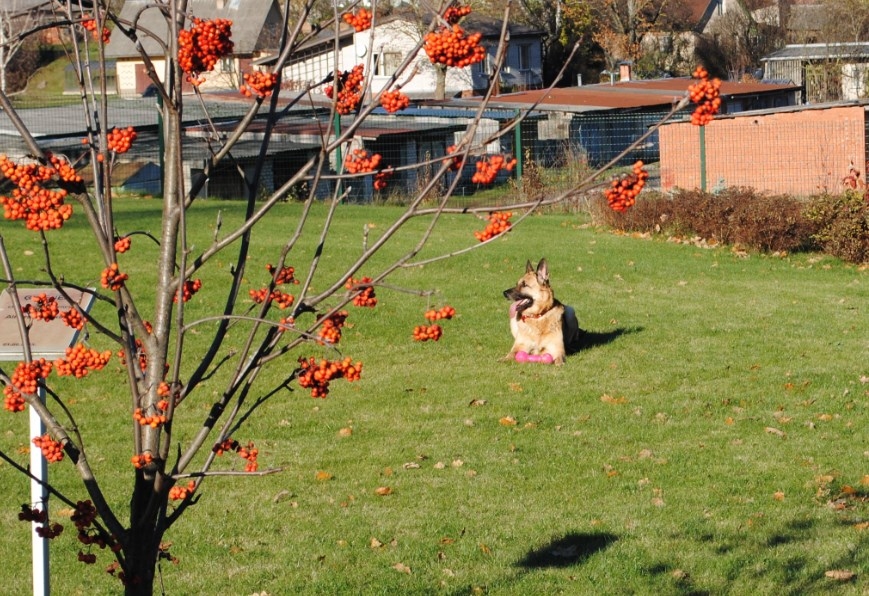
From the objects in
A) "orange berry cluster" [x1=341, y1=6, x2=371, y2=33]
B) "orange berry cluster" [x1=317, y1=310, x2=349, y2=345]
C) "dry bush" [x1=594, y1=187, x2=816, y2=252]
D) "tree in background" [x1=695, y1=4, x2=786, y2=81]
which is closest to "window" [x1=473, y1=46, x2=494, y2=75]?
"orange berry cluster" [x1=341, y1=6, x2=371, y2=33]

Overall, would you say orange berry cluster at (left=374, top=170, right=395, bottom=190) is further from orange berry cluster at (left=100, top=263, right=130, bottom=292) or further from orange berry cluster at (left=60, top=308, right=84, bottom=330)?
orange berry cluster at (left=60, top=308, right=84, bottom=330)

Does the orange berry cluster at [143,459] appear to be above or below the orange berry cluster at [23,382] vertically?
below

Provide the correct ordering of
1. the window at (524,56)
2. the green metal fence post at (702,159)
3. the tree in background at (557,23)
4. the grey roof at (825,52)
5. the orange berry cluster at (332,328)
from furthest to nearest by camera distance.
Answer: the tree in background at (557,23) → the window at (524,56) → the grey roof at (825,52) → the green metal fence post at (702,159) → the orange berry cluster at (332,328)

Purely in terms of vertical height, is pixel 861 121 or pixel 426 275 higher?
pixel 861 121

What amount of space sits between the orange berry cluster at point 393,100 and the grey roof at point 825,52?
2334 inches

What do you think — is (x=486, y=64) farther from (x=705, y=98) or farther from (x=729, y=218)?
(x=705, y=98)

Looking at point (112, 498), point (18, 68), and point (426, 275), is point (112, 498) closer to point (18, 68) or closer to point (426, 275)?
point (426, 275)

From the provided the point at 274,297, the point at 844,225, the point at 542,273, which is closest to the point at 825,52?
the point at 844,225

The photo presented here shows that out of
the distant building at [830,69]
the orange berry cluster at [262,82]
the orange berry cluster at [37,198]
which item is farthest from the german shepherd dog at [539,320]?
the distant building at [830,69]

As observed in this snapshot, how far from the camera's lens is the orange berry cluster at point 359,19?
3422mm

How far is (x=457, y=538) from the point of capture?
22.0 ft

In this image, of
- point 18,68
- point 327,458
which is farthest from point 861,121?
point 18,68

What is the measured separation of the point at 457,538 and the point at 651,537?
3.58 ft

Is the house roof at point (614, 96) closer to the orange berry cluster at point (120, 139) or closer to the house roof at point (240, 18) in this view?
the house roof at point (240, 18)
